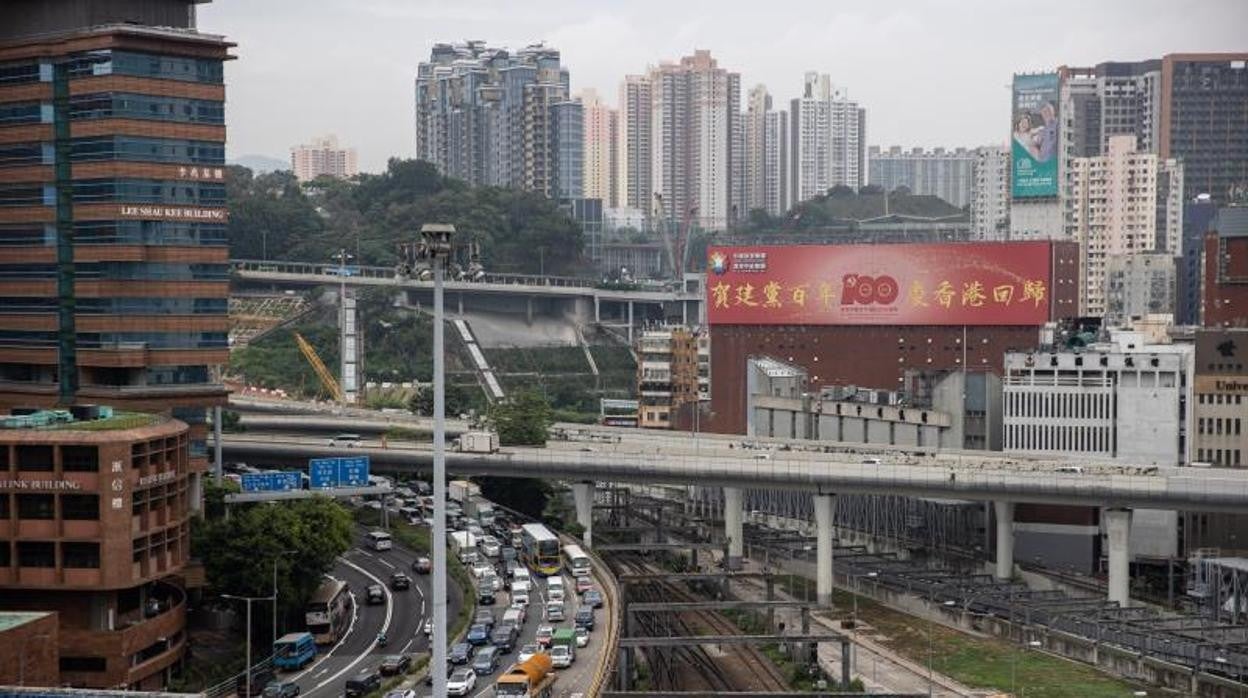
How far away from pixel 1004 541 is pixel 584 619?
76.9 ft

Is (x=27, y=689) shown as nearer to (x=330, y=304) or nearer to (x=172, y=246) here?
(x=172, y=246)

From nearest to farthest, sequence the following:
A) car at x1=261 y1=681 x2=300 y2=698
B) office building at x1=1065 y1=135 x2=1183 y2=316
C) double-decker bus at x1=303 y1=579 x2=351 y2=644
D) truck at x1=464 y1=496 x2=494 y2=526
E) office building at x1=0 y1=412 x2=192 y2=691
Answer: car at x1=261 y1=681 x2=300 y2=698
office building at x1=0 y1=412 x2=192 y2=691
double-decker bus at x1=303 y1=579 x2=351 y2=644
truck at x1=464 y1=496 x2=494 y2=526
office building at x1=1065 y1=135 x2=1183 y2=316

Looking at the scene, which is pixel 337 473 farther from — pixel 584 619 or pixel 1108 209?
pixel 1108 209

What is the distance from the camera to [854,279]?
309ft

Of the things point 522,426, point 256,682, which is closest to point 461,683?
point 256,682

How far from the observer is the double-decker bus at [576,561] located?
60812mm

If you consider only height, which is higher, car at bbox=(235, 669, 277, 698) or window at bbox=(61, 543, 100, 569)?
window at bbox=(61, 543, 100, 569)

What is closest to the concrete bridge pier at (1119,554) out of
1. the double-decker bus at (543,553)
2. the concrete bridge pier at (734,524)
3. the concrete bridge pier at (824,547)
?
the concrete bridge pier at (824,547)

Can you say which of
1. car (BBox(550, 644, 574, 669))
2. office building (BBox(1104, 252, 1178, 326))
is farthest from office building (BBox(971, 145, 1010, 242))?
car (BBox(550, 644, 574, 669))

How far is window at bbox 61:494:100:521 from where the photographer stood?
150 ft

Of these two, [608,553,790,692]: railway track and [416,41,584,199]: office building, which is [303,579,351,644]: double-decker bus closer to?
[608,553,790,692]: railway track

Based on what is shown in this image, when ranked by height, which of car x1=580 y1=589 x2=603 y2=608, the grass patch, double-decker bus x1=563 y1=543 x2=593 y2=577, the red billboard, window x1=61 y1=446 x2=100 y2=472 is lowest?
the grass patch

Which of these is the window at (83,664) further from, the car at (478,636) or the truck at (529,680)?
the truck at (529,680)

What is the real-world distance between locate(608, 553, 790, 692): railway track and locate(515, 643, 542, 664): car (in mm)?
5521
